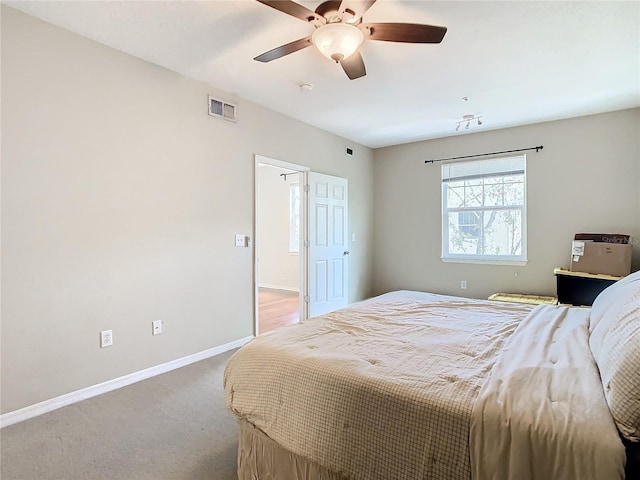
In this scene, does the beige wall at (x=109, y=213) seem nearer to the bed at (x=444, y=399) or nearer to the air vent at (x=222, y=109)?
the air vent at (x=222, y=109)

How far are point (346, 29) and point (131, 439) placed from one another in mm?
2683

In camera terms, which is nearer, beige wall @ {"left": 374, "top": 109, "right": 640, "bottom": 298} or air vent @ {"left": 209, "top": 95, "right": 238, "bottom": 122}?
air vent @ {"left": 209, "top": 95, "right": 238, "bottom": 122}

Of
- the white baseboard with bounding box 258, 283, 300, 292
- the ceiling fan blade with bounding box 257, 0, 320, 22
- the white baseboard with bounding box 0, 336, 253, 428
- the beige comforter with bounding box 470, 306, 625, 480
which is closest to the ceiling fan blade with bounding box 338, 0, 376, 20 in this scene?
the ceiling fan blade with bounding box 257, 0, 320, 22

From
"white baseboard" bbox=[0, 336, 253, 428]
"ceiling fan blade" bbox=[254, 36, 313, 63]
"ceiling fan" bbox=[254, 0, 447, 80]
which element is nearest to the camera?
"ceiling fan" bbox=[254, 0, 447, 80]

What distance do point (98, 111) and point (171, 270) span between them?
4.52 feet

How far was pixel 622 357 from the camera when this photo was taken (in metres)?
1.03

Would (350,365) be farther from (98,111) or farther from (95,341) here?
(98,111)

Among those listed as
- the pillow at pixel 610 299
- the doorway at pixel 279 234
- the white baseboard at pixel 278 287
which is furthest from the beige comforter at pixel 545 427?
the white baseboard at pixel 278 287

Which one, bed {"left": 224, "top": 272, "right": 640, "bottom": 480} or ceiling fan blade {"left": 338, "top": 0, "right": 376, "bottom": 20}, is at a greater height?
ceiling fan blade {"left": 338, "top": 0, "right": 376, "bottom": 20}

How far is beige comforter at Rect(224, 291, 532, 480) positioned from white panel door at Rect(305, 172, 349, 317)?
2671mm

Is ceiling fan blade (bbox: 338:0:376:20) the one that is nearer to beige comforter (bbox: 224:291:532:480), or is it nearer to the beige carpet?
beige comforter (bbox: 224:291:532:480)

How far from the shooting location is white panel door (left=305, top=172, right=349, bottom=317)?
455 centimetres

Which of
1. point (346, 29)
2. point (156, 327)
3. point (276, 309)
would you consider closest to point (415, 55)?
point (346, 29)

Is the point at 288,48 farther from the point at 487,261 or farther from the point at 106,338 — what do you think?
the point at 487,261
